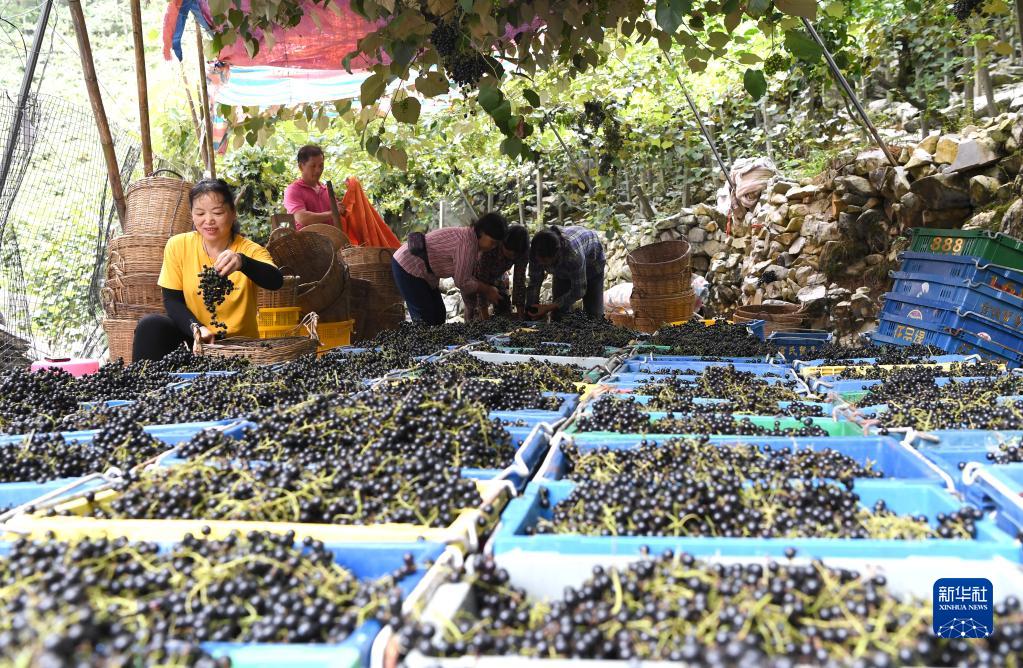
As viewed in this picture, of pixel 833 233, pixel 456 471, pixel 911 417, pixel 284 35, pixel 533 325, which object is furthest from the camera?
pixel 833 233

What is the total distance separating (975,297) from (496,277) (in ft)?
12.2

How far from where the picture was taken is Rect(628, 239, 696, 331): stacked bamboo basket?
20.9ft

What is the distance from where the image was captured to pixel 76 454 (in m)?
1.73

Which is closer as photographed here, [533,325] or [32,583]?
[32,583]

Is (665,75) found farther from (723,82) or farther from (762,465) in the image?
(762,465)

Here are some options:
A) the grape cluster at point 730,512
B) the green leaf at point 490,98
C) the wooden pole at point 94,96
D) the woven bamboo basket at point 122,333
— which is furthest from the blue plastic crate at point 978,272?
the wooden pole at point 94,96

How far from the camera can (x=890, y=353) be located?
11.4 feet

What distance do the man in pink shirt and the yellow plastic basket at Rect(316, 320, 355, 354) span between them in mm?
2132

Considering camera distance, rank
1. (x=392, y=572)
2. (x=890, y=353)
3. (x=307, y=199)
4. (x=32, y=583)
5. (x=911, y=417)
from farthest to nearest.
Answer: (x=307, y=199), (x=890, y=353), (x=911, y=417), (x=392, y=572), (x=32, y=583)

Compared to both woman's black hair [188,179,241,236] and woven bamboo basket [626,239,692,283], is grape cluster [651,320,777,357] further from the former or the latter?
woman's black hair [188,179,241,236]

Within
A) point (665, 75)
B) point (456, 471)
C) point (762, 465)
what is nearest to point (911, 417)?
point (762, 465)

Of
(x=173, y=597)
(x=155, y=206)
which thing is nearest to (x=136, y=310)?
(x=155, y=206)

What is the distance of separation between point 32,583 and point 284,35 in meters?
4.63

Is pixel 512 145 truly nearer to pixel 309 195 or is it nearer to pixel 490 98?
pixel 490 98
